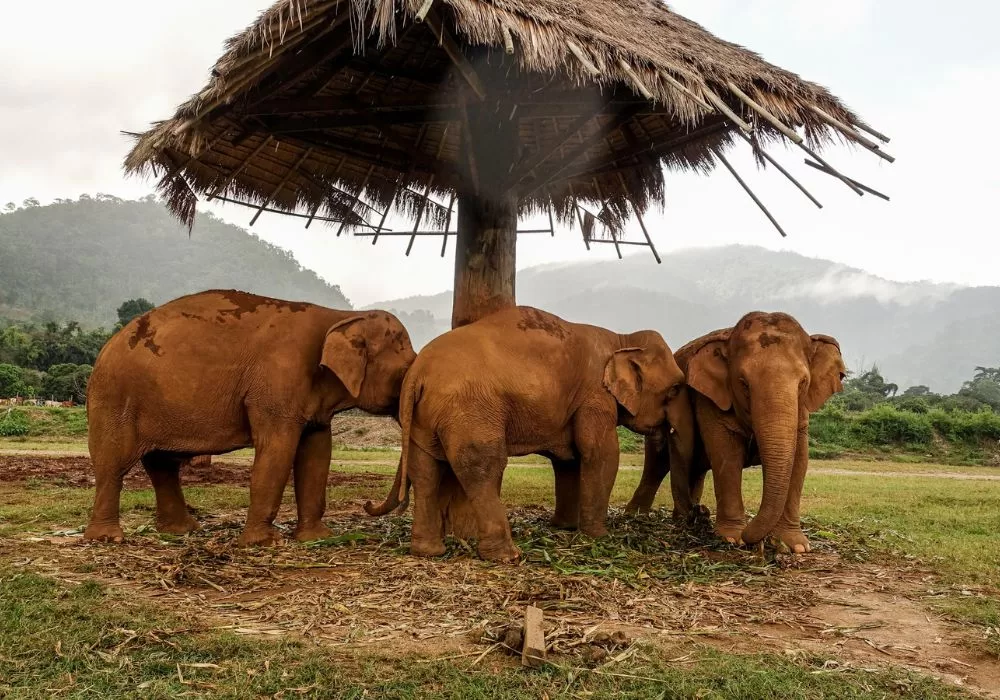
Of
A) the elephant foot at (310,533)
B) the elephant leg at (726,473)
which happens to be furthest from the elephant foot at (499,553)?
the elephant leg at (726,473)

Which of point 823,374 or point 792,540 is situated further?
point 823,374

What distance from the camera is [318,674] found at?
3881 millimetres

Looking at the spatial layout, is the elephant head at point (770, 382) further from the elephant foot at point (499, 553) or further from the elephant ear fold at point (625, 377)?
the elephant foot at point (499, 553)

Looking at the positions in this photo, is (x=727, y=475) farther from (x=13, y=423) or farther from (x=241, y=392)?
(x=13, y=423)

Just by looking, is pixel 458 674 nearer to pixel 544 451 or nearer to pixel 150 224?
pixel 544 451

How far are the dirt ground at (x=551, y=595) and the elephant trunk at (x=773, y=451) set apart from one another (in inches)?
14.0

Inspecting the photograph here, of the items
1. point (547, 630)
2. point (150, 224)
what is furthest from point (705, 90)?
point (150, 224)

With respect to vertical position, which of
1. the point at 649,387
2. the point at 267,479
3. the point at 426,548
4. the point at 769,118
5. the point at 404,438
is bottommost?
the point at 426,548

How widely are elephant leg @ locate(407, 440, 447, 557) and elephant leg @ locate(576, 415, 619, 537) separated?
1.35 m

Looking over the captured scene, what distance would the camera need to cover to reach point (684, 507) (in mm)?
8633

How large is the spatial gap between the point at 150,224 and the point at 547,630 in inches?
7442

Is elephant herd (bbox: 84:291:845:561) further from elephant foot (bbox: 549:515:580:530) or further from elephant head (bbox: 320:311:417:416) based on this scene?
elephant foot (bbox: 549:515:580:530)

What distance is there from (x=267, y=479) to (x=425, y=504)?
4.60 ft

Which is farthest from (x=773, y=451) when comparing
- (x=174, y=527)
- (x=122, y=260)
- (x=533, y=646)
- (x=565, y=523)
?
(x=122, y=260)
